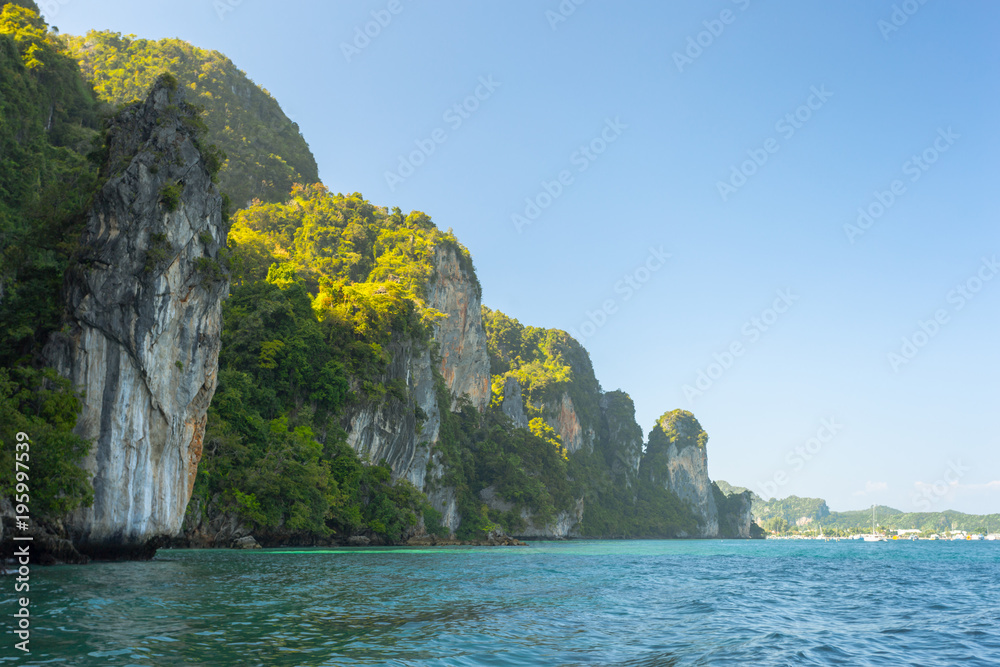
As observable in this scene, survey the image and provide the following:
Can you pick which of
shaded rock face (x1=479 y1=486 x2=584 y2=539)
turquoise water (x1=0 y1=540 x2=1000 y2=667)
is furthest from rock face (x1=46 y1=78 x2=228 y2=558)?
shaded rock face (x1=479 y1=486 x2=584 y2=539)

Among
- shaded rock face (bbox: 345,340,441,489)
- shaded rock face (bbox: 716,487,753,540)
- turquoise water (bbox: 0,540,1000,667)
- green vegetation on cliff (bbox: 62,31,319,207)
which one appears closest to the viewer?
turquoise water (bbox: 0,540,1000,667)

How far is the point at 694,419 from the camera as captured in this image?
6171 inches

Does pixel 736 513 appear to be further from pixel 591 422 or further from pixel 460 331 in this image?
pixel 460 331

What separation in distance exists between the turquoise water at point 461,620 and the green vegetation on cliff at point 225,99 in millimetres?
61365

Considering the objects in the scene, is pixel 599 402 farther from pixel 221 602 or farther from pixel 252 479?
pixel 221 602

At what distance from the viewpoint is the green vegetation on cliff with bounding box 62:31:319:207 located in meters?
73.1

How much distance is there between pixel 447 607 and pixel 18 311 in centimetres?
1722

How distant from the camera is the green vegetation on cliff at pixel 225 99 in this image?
240 ft

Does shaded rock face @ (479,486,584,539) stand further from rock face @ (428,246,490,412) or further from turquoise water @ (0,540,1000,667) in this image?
turquoise water @ (0,540,1000,667)

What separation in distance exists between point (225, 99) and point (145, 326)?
69.6 metres

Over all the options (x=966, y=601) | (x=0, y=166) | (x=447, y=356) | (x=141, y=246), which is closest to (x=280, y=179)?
(x=447, y=356)

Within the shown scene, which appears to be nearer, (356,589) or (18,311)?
(356,589)

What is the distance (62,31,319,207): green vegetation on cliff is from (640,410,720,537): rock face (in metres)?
98.4

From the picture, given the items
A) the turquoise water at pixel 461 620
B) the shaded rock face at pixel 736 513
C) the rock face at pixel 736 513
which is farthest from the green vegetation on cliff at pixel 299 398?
the shaded rock face at pixel 736 513
